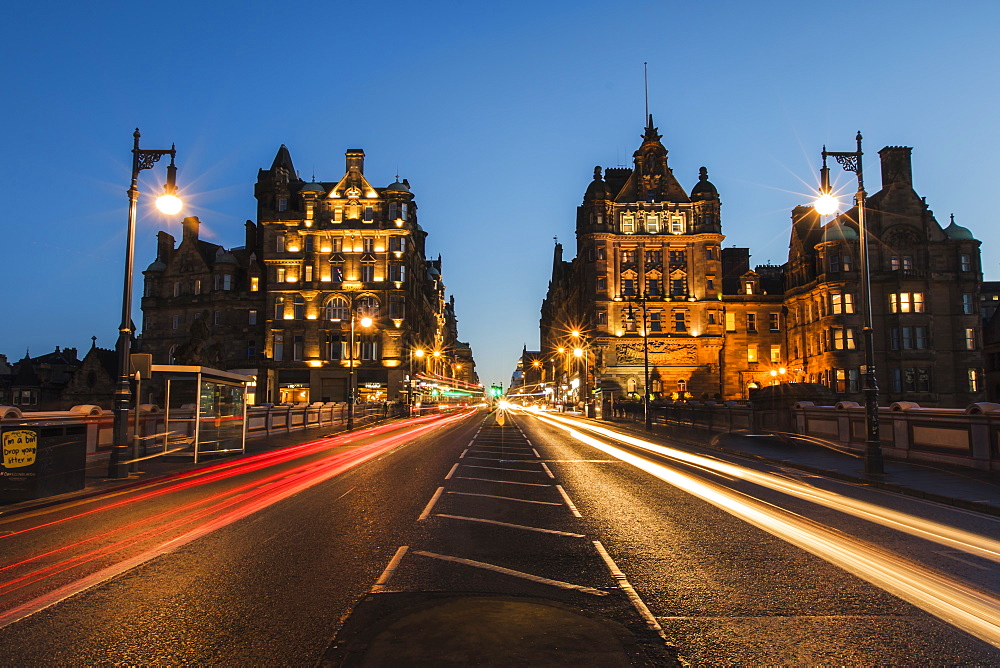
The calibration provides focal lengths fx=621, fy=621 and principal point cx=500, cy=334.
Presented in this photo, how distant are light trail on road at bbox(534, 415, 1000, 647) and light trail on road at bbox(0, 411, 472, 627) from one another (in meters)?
8.07

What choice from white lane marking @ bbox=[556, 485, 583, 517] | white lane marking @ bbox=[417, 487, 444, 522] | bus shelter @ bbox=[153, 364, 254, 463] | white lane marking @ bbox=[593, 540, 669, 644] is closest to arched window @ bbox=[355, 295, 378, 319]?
bus shelter @ bbox=[153, 364, 254, 463]

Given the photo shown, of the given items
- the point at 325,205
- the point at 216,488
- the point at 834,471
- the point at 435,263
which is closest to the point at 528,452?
the point at 834,471

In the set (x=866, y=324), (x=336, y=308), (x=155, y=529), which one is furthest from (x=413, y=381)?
(x=155, y=529)

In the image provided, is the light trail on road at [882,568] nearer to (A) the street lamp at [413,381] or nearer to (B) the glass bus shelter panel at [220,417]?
(B) the glass bus shelter panel at [220,417]

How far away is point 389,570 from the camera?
266 inches

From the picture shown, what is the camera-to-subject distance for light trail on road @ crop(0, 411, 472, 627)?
21.3 ft

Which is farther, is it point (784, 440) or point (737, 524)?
point (784, 440)

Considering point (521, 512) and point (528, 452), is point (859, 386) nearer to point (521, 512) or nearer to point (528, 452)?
point (528, 452)

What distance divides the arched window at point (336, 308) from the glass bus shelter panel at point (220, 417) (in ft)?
148

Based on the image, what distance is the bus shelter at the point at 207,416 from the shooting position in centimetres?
1825

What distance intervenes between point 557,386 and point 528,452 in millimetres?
98951

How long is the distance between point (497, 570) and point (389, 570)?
1175 mm

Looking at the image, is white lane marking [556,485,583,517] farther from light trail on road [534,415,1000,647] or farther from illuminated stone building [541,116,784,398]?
illuminated stone building [541,116,784,398]

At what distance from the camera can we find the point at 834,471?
615 inches
